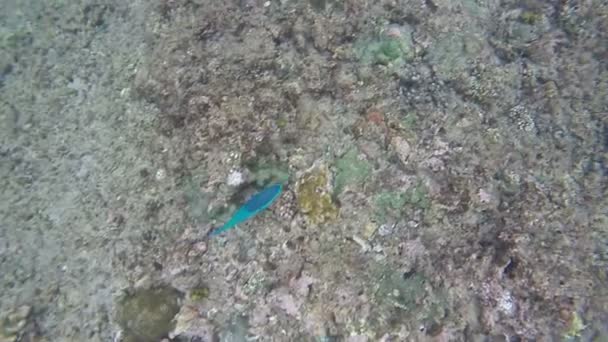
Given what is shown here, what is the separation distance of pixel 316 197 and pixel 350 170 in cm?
34

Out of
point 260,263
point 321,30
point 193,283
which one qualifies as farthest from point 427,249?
point 321,30

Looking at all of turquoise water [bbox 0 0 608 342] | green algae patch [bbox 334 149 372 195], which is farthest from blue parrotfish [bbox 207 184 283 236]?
green algae patch [bbox 334 149 372 195]

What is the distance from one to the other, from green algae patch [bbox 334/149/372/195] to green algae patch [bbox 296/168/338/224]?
0.09 m

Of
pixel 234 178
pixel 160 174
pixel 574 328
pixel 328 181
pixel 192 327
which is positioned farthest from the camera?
pixel 160 174

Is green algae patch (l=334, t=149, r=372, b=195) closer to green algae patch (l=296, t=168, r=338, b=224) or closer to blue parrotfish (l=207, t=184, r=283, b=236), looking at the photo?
green algae patch (l=296, t=168, r=338, b=224)

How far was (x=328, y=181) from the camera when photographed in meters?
3.53

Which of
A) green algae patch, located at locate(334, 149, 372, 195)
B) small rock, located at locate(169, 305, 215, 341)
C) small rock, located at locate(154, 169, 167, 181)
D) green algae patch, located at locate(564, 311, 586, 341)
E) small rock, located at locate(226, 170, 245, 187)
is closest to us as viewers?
green algae patch, located at locate(564, 311, 586, 341)

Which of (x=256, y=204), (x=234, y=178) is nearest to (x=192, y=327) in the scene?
(x=256, y=204)

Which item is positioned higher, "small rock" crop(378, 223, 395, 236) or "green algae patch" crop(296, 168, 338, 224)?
"green algae patch" crop(296, 168, 338, 224)

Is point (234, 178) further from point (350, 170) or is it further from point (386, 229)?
point (386, 229)

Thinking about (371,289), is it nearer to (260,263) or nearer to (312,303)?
(312,303)

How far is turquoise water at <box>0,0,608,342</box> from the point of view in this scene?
3309 millimetres

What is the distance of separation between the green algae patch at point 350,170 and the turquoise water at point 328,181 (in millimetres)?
11

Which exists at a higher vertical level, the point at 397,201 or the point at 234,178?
the point at 234,178
